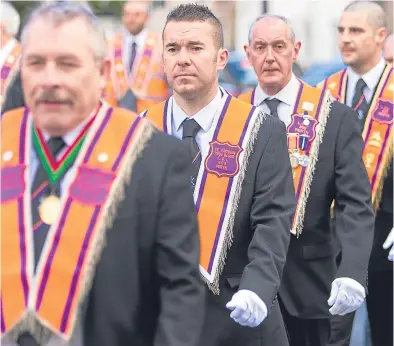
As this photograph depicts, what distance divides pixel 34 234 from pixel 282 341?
1.66 meters

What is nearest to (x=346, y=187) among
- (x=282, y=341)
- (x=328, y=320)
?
(x=328, y=320)

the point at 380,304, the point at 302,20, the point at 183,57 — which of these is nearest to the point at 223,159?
the point at 183,57

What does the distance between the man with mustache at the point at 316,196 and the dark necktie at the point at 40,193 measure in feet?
7.65

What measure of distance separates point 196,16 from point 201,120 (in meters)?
0.49

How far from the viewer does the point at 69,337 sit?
3.27m

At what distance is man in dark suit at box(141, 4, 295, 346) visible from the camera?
4.50 m

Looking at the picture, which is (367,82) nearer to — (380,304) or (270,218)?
(380,304)

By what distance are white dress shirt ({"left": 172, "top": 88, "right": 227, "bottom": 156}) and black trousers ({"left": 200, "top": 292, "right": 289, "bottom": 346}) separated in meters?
0.61

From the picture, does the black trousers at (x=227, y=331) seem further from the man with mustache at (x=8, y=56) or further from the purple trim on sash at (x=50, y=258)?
the man with mustache at (x=8, y=56)

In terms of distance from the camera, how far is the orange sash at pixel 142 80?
10.8 m

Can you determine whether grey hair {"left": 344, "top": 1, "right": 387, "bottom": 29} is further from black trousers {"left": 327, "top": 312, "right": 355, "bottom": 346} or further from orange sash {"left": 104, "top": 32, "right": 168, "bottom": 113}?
orange sash {"left": 104, "top": 32, "right": 168, "bottom": 113}

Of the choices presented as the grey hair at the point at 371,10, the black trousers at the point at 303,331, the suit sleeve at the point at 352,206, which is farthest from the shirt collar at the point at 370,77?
the black trousers at the point at 303,331

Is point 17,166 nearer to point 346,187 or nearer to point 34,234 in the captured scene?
point 34,234

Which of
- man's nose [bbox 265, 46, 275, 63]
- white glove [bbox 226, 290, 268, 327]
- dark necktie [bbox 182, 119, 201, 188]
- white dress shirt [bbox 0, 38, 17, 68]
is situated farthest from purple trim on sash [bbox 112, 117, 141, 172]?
white dress shirt [bbox 0, 38, 17, 68]
